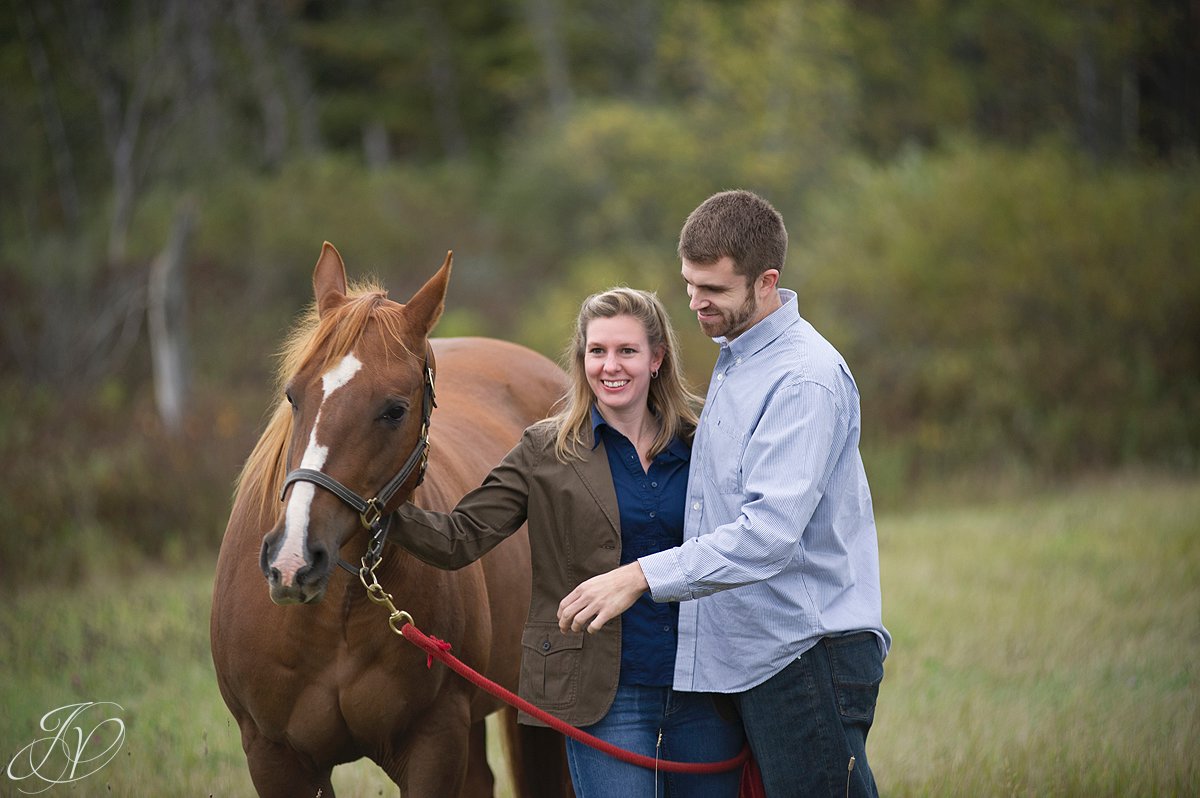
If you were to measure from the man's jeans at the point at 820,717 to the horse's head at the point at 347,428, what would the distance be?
3.52ft

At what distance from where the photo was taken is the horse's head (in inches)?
102

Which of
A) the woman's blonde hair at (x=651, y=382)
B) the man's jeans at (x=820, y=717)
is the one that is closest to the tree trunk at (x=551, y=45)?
the woman's blonde hair at (x=651, y=382)

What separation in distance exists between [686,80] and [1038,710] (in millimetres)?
24274

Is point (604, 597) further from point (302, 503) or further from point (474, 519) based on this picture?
point (302, 503)

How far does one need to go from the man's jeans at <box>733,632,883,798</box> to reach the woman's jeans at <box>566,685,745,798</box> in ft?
0.66

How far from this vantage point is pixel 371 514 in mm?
2807

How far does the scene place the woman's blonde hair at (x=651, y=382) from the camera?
307 centimetres

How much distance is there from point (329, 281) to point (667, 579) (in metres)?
1.32

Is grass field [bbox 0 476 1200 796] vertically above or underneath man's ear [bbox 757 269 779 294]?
underneath

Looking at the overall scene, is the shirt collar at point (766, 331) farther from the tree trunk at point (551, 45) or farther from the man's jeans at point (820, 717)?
the tree trunk at point (551, 45)

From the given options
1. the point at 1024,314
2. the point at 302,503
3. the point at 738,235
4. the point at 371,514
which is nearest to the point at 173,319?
the point at 1024,314

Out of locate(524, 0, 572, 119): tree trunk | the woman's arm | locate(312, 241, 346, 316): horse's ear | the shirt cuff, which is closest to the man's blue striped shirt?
the shirt cuff

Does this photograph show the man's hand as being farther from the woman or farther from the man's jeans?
the man's jeans

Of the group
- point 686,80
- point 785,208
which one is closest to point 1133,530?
point 785,208
